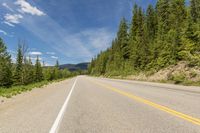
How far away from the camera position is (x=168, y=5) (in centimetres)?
4603

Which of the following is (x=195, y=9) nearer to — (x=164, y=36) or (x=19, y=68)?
(x=164, y=36)

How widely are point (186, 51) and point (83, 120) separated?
25.9m

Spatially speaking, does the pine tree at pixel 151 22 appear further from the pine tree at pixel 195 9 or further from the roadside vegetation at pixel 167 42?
the pine tree at pixel 195 9

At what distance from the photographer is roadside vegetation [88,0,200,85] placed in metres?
27.0

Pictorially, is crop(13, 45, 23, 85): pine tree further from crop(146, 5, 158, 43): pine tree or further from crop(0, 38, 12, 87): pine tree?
crop(146, 5, 158, 43): pine tree

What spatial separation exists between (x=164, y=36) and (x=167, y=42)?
16.1ft

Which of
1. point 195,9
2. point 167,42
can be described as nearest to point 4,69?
point 167,42

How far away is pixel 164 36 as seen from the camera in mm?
39062

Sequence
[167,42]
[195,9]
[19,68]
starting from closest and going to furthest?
1. [167,42]
2. [195,9]
3. [19,68]

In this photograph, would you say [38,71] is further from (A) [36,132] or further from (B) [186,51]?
(A) [36,132]

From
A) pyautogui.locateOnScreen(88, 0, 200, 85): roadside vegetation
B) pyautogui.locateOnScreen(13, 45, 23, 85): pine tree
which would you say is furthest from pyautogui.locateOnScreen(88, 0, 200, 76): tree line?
pyautogui.locateOnScreen(13, 45, 23, 85): pine tree

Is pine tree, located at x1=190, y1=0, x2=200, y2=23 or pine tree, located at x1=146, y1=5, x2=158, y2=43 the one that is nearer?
pine tree, located at x1=190, y1=0, x2=200, y2=23

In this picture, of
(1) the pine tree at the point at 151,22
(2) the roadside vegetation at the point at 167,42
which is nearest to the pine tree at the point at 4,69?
(2) the roadside vegetation at the point at 167,42

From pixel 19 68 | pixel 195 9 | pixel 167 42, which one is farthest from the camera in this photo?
pixel 19 68
